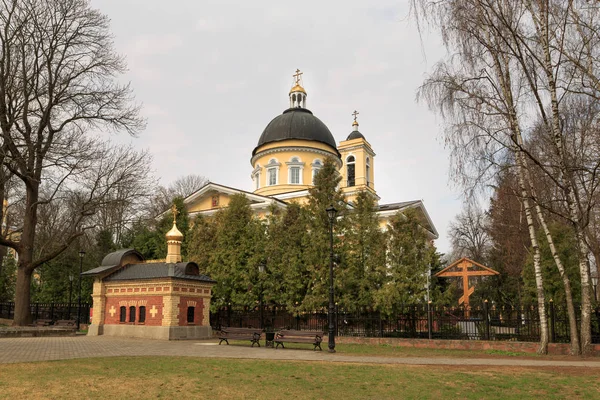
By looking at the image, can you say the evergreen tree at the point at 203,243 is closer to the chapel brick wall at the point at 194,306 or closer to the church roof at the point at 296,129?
the chapel brick wall at the point at 194,306

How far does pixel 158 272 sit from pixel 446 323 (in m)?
13.2

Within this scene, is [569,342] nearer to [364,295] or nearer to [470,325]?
[470,325]

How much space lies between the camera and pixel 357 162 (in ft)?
183

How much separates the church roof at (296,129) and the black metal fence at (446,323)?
2538cm

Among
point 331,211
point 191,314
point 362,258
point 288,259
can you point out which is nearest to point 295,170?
point 288,259

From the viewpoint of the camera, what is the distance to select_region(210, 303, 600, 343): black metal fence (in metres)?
18.3

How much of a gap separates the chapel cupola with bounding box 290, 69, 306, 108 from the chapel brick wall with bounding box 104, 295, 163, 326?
33761 mm

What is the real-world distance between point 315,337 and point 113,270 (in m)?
12.7

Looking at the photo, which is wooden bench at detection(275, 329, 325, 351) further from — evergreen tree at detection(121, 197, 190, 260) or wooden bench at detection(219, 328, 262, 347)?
evergreen tree at detection(121, 197, 190, 260)

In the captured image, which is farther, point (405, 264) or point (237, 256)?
point (237, 256)

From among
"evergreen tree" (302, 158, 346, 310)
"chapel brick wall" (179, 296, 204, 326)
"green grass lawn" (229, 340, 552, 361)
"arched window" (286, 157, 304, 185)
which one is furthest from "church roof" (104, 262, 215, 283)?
"arched window" (286, 157, 304, 185)

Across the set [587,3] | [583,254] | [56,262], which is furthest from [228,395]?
[56,262]

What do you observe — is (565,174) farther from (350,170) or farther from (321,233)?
(350,170)

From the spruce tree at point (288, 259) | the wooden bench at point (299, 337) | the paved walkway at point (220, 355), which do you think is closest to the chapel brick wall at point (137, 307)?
the paved walkway at point (220, 355)
